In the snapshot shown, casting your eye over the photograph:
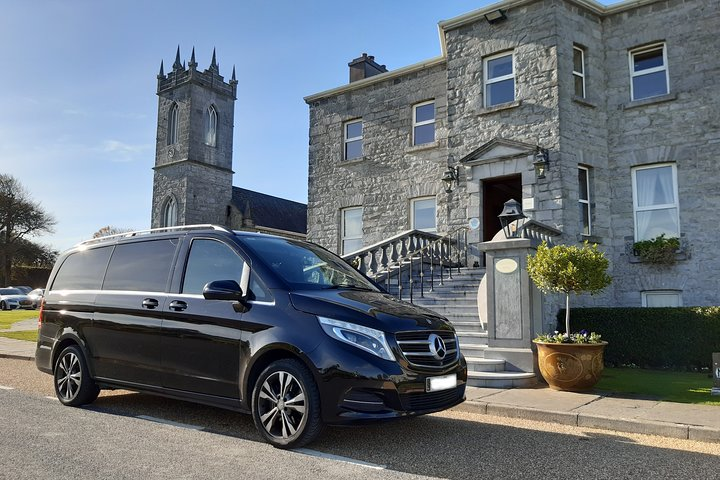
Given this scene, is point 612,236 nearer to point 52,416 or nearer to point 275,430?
point 275,430

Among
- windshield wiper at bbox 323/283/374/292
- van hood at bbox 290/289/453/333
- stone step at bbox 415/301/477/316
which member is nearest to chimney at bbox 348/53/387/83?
stone step at bbox 415/301/477/316

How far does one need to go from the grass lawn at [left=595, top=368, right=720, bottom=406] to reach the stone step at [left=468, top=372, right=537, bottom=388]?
3.17 feet

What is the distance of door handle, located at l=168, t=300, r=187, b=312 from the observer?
5496 millimetres

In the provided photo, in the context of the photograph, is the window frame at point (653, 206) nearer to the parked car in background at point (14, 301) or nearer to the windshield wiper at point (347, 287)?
the windshield wiper at point (347, 287)

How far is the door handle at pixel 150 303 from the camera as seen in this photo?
5.73 metres

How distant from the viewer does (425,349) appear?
191 inches

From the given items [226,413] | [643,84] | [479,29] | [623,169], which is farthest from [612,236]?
[226,413]

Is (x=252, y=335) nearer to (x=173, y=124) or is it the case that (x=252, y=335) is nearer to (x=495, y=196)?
(x=495, y=196)

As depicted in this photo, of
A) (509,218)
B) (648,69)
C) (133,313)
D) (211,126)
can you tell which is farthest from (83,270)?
(211,126)

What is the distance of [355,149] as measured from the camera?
19.0 meters

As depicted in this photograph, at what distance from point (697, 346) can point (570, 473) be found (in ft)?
21.6

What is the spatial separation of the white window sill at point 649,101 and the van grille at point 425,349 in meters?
11.3

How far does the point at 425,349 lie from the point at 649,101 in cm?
1177

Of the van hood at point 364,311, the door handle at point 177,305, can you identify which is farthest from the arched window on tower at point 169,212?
the van hood at point 364,311
